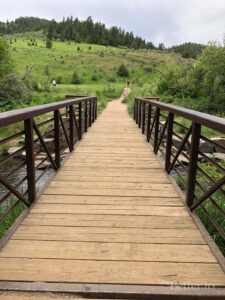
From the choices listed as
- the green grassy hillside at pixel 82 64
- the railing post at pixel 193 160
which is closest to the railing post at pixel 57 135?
the railing post at pixel 193 160

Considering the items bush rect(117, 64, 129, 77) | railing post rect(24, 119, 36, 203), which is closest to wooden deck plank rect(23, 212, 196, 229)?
railing post rect(24, 119, 36, 203)

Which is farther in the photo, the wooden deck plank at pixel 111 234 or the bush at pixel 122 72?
the bush at pixel 122 72

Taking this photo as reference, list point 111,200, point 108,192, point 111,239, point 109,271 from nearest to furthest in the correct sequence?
point 109,271
point 111,239
point 111,200
point 108,192

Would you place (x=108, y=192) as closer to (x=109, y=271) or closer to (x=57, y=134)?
(x=57, y=134)

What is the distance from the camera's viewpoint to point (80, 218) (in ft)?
8.82

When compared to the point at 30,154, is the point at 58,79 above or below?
above

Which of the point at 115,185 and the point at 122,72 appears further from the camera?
the point at 122,72

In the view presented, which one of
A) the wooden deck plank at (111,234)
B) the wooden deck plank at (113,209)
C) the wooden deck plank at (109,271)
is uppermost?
the wooden deck plank at (109,271)

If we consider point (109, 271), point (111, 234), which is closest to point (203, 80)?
point (111, 234)

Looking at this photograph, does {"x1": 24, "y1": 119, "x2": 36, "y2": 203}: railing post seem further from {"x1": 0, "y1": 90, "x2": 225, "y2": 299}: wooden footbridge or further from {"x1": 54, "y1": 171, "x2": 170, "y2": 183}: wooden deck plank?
{"x1": 54, "y1": 171, "x2": 170, "y2": 183}: wooden deck plank

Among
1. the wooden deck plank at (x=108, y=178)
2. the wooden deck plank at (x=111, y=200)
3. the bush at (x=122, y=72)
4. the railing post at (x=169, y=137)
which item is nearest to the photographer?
the wooden deck plank at (x=111, y=200)

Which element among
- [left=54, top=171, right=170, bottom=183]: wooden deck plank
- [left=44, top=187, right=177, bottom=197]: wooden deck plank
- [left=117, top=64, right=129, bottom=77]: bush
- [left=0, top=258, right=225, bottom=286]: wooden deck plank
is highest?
[left=117, top=64, right=129, bottom=77]: bush

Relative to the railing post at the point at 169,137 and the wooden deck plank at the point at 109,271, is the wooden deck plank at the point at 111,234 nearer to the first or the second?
the wooden deck plank at the point at 109,271

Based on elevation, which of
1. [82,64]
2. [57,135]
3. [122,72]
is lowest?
[57,135]
